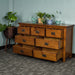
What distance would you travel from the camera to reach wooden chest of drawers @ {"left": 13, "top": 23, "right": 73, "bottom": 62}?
3.23 m

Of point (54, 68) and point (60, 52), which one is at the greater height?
point (60, 52)

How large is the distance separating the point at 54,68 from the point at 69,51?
80cm

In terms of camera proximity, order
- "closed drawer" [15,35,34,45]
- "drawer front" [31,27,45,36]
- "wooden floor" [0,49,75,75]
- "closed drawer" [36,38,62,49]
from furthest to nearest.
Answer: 1. "closed drawer" [15,35,34,45]
2. "drawer front" [31,27,45,36]
3. "closed drawer" [36,38,62,49]
4. "wooden floor" [0,49,75,75]

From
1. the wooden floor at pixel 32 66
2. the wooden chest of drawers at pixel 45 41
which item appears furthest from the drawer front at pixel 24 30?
the wooden floor at pixel 32 66

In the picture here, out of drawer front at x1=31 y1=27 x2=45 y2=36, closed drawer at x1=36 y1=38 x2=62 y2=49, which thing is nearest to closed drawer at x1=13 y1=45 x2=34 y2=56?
closed drawer at x1=36 y1=38 x2=62 y2=49

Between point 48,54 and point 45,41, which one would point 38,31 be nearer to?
point 45,41

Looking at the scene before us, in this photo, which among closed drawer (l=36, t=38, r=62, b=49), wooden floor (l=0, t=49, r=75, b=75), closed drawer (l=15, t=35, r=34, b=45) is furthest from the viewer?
closed drawer (l=15, t=35, r=34, b=45)

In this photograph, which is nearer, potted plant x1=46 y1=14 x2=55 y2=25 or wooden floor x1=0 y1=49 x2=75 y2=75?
wooden floor x1=0 y1=49 x2=75 y2=75

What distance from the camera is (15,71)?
283cm

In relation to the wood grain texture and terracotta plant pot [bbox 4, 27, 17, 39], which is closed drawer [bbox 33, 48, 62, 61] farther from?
terracotta plant pot [bbox 4, 27, 17, 39]

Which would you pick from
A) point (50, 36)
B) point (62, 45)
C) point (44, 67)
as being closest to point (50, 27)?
point (50, 36)

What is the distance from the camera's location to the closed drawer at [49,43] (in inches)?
125

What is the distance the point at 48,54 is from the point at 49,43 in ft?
0.81

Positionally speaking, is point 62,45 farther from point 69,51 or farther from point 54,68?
point 54,68
